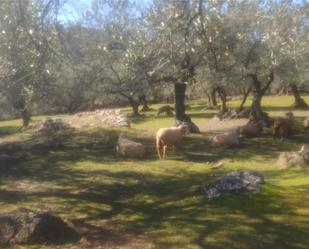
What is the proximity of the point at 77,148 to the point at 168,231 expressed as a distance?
47.1ft

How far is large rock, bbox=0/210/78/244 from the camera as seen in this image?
29.7 feet

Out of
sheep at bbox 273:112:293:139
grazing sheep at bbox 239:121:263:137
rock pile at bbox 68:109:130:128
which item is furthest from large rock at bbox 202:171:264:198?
rock pile at bbox 68:109:130:128

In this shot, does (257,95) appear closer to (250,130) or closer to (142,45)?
(250,130)

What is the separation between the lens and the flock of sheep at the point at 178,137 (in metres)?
20.3

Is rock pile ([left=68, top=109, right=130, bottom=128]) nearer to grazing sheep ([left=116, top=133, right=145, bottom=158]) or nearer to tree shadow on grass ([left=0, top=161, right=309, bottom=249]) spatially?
grazing sheep ([left=116, top=133, right=145, bottom=158])

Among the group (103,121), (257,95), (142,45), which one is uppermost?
(142,45)

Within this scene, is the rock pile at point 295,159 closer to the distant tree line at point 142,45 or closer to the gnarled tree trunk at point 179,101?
the distant tree line at point 142,45

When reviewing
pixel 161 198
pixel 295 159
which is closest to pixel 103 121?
pixel 295 159

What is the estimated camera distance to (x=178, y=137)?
20.9 meters

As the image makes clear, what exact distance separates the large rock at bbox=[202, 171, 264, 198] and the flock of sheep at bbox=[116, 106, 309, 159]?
28.6 ft

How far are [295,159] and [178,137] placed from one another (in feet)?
18.8

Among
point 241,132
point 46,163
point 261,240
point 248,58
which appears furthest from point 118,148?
point 261,240

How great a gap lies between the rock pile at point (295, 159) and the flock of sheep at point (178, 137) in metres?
4.79

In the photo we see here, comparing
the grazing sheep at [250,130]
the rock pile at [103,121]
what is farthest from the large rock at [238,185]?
the rock pile at [103,121]
